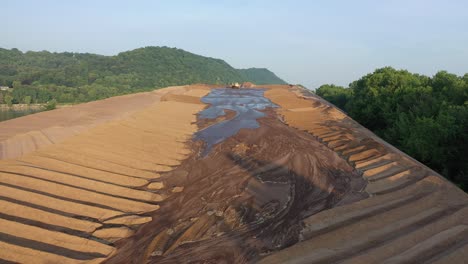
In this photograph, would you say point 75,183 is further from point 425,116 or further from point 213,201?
point 425,116

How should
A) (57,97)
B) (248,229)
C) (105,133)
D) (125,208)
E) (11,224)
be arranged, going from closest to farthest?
(11,224), (248,229), (125,208), (105,133), (57,97)

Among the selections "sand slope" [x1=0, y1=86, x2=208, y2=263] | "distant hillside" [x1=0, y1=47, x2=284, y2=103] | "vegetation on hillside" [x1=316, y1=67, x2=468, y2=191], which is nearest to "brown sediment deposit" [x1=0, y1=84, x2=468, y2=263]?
"sand slope" [x1=0, y1=86, x2=208, y2=263]

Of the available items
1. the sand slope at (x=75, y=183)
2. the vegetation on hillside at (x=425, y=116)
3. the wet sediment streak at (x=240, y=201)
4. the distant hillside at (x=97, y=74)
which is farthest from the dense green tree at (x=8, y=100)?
the wet sediment streak at (x=240, y=201)

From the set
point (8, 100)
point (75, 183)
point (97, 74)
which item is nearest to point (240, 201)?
point (75, 183)

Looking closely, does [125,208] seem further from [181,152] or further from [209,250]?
[181,152]

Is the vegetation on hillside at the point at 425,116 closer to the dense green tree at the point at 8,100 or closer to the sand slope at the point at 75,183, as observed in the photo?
the sand slope at the point at 75,183

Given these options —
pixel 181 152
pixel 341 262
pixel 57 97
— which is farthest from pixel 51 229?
pixel 57 97

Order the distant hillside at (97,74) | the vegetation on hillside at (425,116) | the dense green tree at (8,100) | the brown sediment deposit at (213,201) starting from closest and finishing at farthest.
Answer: the brown sediment deposit at (213,201), the vegetation on hillside at (425,116), the dense green tree at (8,100), the distant hillside at (97,74)
